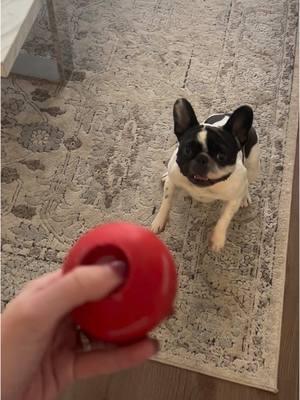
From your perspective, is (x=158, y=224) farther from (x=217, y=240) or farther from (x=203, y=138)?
(x=203, y=138)

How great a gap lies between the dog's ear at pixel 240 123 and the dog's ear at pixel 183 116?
0.31 feet

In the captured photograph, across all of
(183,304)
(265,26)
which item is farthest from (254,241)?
(265,26)

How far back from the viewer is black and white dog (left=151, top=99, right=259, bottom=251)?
1.47 m

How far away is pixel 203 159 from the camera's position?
147 centimetres

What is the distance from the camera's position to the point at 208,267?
66.9 inches

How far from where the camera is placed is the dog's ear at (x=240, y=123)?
1450mm

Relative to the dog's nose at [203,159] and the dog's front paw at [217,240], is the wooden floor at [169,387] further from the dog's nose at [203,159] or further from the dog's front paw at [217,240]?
the dog's nose at [203,159]

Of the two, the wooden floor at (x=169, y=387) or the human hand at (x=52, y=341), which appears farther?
the wooden floor at (x=169, y=387)

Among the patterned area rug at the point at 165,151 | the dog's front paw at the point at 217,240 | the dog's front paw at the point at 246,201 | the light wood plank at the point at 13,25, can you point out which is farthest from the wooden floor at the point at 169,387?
the light wood plank at the point at 13,25

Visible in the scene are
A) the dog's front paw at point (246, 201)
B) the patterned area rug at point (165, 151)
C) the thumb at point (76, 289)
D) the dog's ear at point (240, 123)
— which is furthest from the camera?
the dog's front paw at point (246, 201)

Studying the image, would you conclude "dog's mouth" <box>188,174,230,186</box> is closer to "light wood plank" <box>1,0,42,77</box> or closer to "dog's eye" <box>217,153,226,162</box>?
"dog's eye" <box>217,153,226,162</box>

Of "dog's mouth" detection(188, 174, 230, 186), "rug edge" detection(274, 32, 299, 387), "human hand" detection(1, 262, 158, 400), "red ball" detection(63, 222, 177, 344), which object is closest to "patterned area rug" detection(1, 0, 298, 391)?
"rug edge" detection(274, 32, 299, 387)

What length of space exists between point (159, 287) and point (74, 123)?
1.16 metres

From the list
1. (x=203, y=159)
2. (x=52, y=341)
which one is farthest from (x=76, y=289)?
(x=203, y=159)
